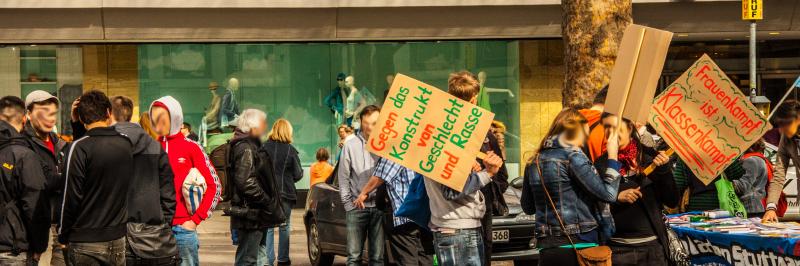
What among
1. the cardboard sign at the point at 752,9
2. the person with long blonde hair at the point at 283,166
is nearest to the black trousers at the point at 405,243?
the person with long blonde hair at the point at 283,166

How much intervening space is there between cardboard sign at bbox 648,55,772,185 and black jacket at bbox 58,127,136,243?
343 centimetres

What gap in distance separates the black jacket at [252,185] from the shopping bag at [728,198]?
12.3 feet

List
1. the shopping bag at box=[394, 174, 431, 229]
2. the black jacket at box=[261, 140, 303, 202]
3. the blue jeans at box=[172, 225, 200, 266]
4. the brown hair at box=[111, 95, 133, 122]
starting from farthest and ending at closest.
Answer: the black jacket at box=[261, 140, 303, 202] → the blue jeans at box=[172, 225, 200, 266] → the brown hair at box=[111, 95, 133, 122] → the shopping bag at box=[394, 174, 431, 229]

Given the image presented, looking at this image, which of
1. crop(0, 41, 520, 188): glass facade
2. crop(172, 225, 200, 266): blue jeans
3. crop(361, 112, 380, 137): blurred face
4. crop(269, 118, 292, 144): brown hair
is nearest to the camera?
crop(172, 225, 200, 266): blue jeans

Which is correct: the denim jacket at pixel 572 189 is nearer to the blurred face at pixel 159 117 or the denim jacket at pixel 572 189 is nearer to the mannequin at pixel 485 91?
the blurred face at pixel 159 117

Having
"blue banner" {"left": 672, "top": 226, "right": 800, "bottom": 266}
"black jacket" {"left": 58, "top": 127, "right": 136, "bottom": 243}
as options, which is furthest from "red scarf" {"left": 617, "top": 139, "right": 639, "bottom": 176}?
"black jacket" {"left": 58, "top": 127, "right": 136, "bottom": 243}

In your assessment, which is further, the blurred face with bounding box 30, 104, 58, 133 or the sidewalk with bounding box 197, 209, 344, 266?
the sidewalk with bounding box 197, 209, 344, 266

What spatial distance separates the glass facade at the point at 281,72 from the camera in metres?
22.8

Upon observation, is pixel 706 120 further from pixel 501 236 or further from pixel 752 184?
pixel 501 236

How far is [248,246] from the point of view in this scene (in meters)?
11.4

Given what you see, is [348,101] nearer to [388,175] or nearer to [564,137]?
[388,175]

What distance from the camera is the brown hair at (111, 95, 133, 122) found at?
8.58 metres

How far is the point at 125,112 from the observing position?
8664 millimetres

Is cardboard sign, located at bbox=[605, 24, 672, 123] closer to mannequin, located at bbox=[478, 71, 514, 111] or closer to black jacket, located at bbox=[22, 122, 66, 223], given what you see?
black jacket, located at bbox=[22, 122, 66, 223]
